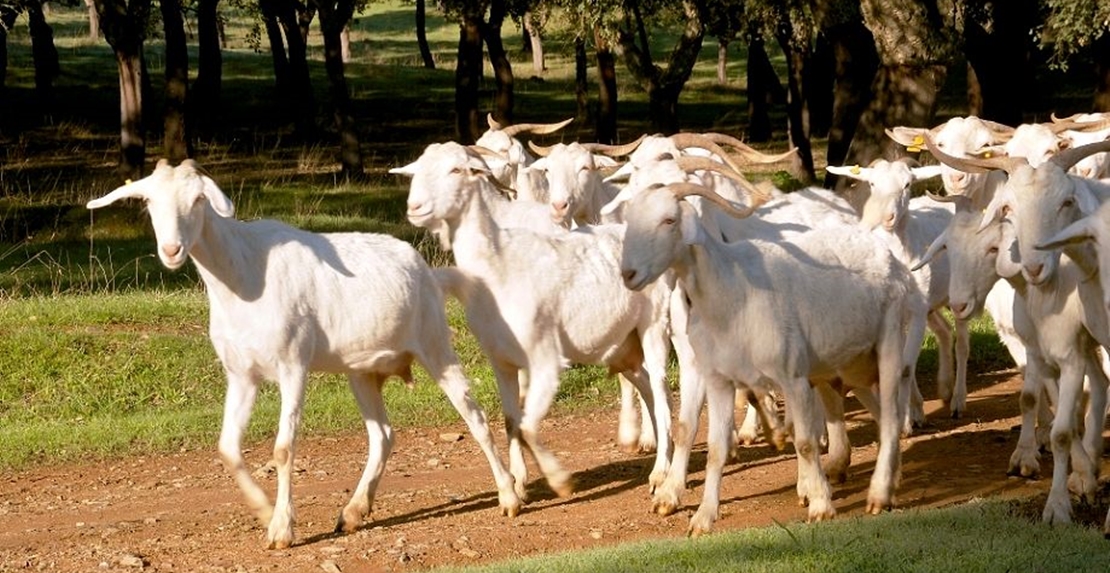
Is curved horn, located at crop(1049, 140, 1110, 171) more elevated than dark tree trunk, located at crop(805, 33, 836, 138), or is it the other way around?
curved horn, located at crop(1049, 140, 1110, 171)

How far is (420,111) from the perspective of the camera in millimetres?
44438

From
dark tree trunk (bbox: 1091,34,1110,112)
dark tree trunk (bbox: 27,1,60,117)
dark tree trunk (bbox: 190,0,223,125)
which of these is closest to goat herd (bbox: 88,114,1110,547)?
dark tree trunk (bbox: 1091,34,1110,112)

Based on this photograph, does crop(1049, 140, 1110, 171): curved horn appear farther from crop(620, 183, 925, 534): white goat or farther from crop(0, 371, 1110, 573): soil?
crop(0, 371, 1110, 573): soil

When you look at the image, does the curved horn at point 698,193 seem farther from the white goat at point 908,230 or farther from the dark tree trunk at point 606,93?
the dark tree trunk at point 606,93

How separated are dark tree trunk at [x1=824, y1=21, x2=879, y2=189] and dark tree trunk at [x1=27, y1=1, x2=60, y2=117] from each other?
20155mm

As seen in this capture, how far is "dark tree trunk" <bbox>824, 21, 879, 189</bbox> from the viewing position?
2469 cm

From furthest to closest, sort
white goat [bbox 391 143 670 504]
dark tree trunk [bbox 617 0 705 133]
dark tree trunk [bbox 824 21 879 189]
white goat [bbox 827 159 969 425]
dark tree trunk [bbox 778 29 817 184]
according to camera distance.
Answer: dark tree trunk [bbox 778 29 817 184]
dark tree trunk [bbox 617 0 705 133]
dark tree trunk [bbox 824 21 879 189]
white goat [bbox 827 159 969 425]
white goat [bbox 391 143 670 504]

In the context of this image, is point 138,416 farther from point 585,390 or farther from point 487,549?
point 487,549

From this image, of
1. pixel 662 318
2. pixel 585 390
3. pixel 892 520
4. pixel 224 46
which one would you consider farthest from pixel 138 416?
pixel 224 46

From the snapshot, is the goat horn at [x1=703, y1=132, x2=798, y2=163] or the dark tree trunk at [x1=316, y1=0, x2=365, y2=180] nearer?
the goat horn at [x1=703, y1=132, x2=798, y2=163]

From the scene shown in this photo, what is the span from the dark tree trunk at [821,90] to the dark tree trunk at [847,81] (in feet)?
34.6

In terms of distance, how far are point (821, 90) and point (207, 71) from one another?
13573mm

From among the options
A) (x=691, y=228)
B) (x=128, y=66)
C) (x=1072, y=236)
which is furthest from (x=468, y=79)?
(x=1072, y=236)

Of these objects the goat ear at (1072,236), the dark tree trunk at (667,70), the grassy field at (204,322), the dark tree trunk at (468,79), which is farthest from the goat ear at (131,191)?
the dark tree trunk at (468,79)
